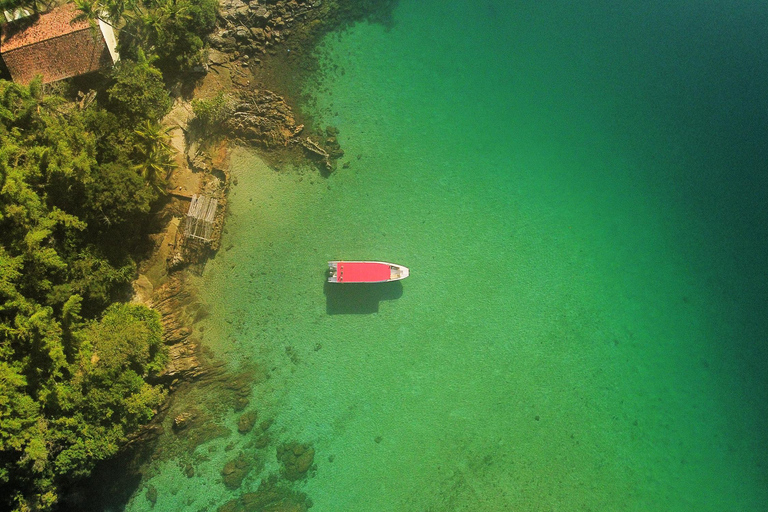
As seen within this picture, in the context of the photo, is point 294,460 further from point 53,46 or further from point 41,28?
point 41,28

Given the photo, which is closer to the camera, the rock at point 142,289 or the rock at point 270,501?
the rock at point 142,289

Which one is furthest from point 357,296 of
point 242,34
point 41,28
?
point 41,28

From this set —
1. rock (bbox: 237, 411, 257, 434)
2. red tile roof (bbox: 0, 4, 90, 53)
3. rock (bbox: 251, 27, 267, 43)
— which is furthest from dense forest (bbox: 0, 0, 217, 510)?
rock (bbox: 237, 411, 257, 434)

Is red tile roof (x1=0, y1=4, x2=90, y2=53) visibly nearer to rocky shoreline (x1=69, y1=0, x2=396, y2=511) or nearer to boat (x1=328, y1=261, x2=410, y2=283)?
rocky shoreline (x1=69, y1=0, x2=396, y2=511)

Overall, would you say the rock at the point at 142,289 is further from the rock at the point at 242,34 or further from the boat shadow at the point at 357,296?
the rock at the point at 242,34

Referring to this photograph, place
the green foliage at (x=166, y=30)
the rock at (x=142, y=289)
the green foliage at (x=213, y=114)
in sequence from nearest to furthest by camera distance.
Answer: the green foliage at (x=166, y=30), the rock at (x=142, y=289), the green foliage at (x=213, y=114)

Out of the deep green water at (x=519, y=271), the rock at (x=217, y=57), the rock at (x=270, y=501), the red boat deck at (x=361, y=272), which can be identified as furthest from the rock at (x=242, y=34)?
the rock at (x=270, y=501)

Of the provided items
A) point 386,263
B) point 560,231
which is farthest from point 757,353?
point 386,263
